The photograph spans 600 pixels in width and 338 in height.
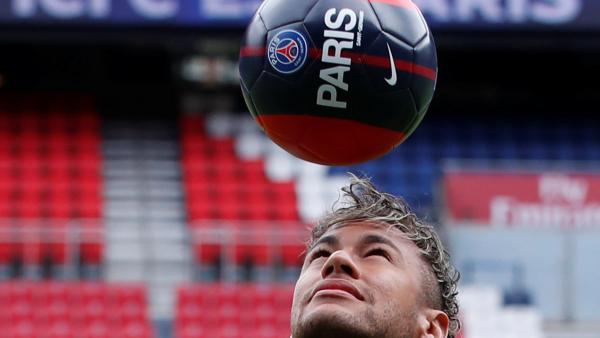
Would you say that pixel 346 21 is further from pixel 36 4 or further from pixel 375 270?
pixel 36 4

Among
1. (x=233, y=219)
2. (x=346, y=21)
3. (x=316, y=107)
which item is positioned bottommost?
(x=233, y=219)

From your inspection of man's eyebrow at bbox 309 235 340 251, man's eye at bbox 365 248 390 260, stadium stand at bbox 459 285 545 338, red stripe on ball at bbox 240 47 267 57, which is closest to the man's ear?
man's eye at bbox 365 248 390 260

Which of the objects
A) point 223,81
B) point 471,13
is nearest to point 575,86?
point 471,13

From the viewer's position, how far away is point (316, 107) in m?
4.02

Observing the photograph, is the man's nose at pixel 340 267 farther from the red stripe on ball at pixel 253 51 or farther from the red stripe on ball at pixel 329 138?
the red stripe on ball at pixel 253 51

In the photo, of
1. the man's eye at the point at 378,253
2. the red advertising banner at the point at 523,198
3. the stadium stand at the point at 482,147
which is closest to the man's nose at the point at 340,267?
the man's eye at the point at 378,253

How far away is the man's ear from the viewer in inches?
140

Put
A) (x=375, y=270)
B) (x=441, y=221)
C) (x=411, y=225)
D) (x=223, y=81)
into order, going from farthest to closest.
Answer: (x=223, y=81) < (x=441, y=221) < (x=411, y=225) < (x=375, y=270)

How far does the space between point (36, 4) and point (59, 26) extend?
0.97 ft

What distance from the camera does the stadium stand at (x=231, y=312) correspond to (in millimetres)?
10445

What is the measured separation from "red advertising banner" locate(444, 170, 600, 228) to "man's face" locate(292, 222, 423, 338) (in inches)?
276

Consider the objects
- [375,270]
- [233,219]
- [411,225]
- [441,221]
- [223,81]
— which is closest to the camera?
[375,270]

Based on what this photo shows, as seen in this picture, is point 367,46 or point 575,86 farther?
point 575,86

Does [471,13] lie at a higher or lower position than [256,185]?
higher
